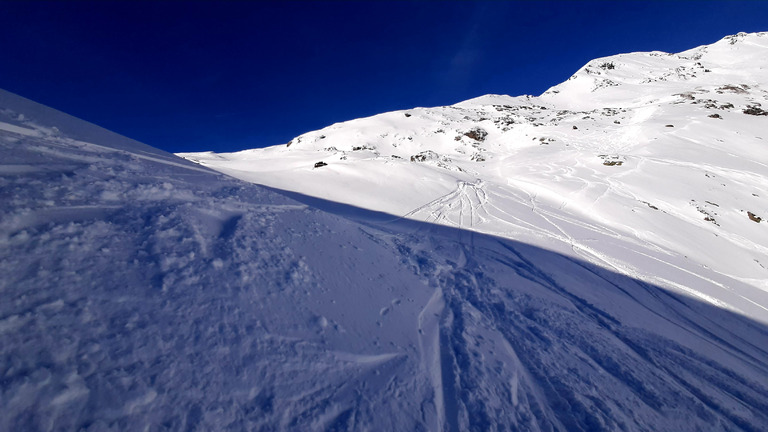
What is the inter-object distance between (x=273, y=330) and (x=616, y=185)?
19.1m

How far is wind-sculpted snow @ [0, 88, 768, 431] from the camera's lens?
201 centimetres

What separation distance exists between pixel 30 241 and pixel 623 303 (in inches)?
322

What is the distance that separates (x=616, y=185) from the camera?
15.9 m

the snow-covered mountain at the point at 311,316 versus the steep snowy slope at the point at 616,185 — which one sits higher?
the steep snowy slope at the point at 616,185

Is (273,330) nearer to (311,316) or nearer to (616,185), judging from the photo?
(311,316)

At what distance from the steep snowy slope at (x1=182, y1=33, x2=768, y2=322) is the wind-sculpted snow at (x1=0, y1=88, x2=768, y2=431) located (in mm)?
3438

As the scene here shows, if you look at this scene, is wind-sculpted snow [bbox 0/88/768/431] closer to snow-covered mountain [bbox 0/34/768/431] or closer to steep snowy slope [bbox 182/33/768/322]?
snow-covered mountain [bbox 0/34/768/431]

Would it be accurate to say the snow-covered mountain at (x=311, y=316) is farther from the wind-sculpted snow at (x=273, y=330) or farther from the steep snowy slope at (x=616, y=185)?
the steep snowy slope at (x=616, y=185)

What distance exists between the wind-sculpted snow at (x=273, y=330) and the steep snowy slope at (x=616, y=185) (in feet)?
11.3

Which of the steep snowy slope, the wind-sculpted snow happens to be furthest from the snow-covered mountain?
the steep snowy slope

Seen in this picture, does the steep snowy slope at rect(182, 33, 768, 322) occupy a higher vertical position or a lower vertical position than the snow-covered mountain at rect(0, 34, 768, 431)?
higher

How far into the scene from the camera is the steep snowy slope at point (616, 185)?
8727 mm

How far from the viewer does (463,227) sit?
920cm

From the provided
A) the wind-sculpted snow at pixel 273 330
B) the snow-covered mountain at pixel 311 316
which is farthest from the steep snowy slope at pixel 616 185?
the wind-sculpted snow at pixel 273 330
